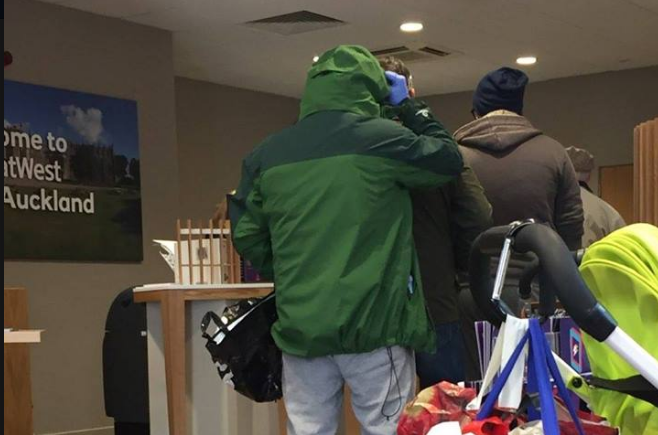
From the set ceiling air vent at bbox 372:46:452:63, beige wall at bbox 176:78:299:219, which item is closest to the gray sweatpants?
ceiling air vent at bbox 372:46:452:63

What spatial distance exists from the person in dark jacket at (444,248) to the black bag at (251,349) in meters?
0.36

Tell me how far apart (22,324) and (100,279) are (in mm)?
2923

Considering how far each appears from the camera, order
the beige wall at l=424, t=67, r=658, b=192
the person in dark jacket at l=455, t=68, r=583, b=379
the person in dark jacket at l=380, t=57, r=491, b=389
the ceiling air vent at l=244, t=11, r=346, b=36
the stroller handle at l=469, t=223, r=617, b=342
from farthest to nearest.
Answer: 1. the beige wall at l=424, t=67, r=658, b=192
2. the ceiling air vent at l=244, t=11, r=346, b=36
3. the person in dark jacket at l=455, t=68, r=583, b=379
4. the person in dark jacket at l=380, t=57, r=491, b=389
5. the stroller handle at l=469, t=223, r=617, b=342

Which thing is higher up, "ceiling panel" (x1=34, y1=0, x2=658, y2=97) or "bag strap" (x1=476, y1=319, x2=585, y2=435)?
"ceiling panel" (x1=34, y1=0, x2=658, y2=97)

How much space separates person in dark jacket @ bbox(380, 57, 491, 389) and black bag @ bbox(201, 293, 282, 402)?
0.36 metres

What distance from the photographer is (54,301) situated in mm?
6930

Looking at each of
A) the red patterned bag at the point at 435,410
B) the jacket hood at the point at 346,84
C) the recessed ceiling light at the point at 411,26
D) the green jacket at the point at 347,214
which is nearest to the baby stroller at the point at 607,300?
the red patterned bag at the point at 435,410

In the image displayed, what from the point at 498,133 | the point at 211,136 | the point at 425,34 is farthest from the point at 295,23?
the point at 498,133

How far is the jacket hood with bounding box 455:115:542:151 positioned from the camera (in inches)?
114

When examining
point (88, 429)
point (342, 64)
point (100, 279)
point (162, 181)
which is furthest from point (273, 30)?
point (342, 64)

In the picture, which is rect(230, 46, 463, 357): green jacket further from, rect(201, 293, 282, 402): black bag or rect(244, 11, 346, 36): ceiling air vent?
rect(244, 11, 346, 36): ceiling air vent

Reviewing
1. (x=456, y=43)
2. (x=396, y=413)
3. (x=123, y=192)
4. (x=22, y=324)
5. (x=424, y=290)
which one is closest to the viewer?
(x=396, y=413)

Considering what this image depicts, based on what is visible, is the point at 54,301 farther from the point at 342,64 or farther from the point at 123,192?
the point at 342,64

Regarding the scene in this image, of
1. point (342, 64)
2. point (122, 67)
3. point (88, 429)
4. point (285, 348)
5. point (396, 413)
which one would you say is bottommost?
point (88, 429)
